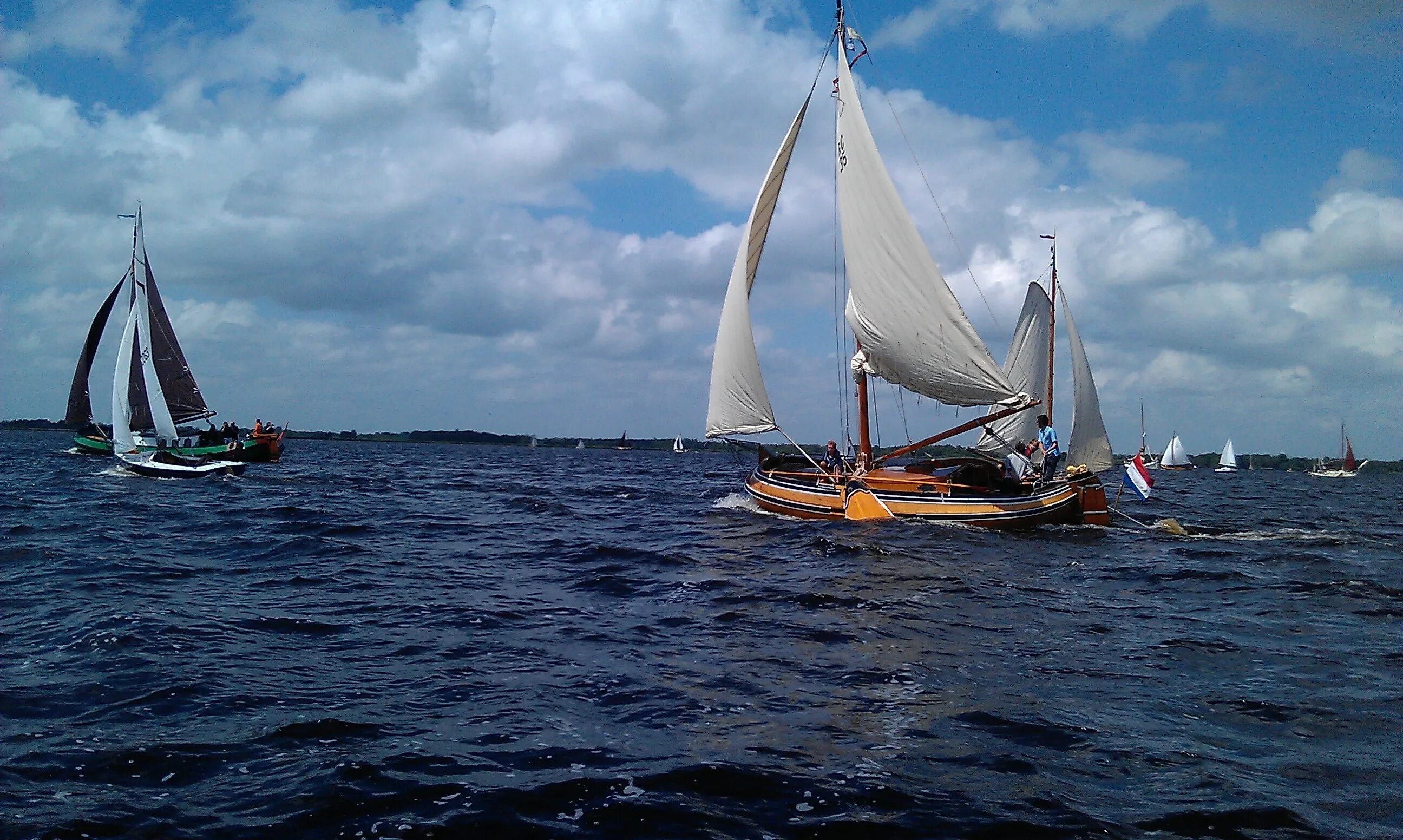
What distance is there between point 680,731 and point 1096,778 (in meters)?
3.08

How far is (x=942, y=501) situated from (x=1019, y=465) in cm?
607

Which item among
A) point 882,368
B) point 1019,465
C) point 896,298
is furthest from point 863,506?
point 1019,465

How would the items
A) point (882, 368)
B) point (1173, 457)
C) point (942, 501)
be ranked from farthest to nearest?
point (1173, 457) < point (882, 368) < point (942, 501)

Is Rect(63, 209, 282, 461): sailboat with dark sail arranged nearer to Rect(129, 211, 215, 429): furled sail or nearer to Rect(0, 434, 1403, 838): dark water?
Rect(129, 211, 215, 429): furled sail

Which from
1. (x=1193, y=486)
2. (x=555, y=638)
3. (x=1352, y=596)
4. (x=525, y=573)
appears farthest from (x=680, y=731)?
(x=1193, y=486)

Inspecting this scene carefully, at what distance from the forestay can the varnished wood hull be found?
12.0 meters

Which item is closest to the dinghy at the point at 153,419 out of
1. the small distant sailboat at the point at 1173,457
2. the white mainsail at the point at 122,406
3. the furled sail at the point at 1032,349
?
the white mainsail at the point at 122,406

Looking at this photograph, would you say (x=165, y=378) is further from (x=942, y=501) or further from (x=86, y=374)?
(x=942, y=501)

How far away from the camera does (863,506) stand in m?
22.5

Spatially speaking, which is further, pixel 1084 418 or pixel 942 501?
pixel 1084 418

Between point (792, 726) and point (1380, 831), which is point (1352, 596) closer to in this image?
point (1380, 831)

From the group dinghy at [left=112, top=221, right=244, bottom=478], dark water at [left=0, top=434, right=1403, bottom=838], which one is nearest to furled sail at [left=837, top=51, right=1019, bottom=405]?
dark water at [left=0, top=434, right=1403, bottom=838]

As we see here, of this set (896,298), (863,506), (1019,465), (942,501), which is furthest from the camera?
(1019,465)

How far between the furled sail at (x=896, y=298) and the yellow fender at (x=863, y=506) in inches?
154
